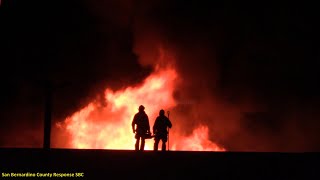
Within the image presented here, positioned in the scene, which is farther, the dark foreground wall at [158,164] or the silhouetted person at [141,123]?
the silhouetted person at [141,123]

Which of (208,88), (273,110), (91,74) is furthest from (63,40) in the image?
(273,110)

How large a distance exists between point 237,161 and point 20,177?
661 cm

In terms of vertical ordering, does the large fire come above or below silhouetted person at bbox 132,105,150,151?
above

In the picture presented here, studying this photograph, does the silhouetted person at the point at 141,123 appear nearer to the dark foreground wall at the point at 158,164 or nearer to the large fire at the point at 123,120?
the dark foreground wall at the point at 158,164

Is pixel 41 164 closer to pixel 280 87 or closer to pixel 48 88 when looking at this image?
pixel 48 88

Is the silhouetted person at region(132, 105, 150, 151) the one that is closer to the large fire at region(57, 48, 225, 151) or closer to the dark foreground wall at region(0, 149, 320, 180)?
the dark foreground wall at region(0, 149, 320, 180)

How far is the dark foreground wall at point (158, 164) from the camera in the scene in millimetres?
13859

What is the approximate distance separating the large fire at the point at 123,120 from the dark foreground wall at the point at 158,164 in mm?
16339

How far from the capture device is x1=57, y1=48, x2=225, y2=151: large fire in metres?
32.8

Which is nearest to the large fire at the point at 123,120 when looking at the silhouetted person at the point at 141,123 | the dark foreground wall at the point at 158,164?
the silhouetted person at the point at 141,123

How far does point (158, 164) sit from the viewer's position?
48.2 feet

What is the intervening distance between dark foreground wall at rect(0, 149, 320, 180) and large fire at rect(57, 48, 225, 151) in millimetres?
16339

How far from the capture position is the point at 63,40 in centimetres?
3459

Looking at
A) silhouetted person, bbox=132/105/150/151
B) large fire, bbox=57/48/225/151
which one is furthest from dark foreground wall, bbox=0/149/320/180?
large fire, bbox=57/48/225/151
